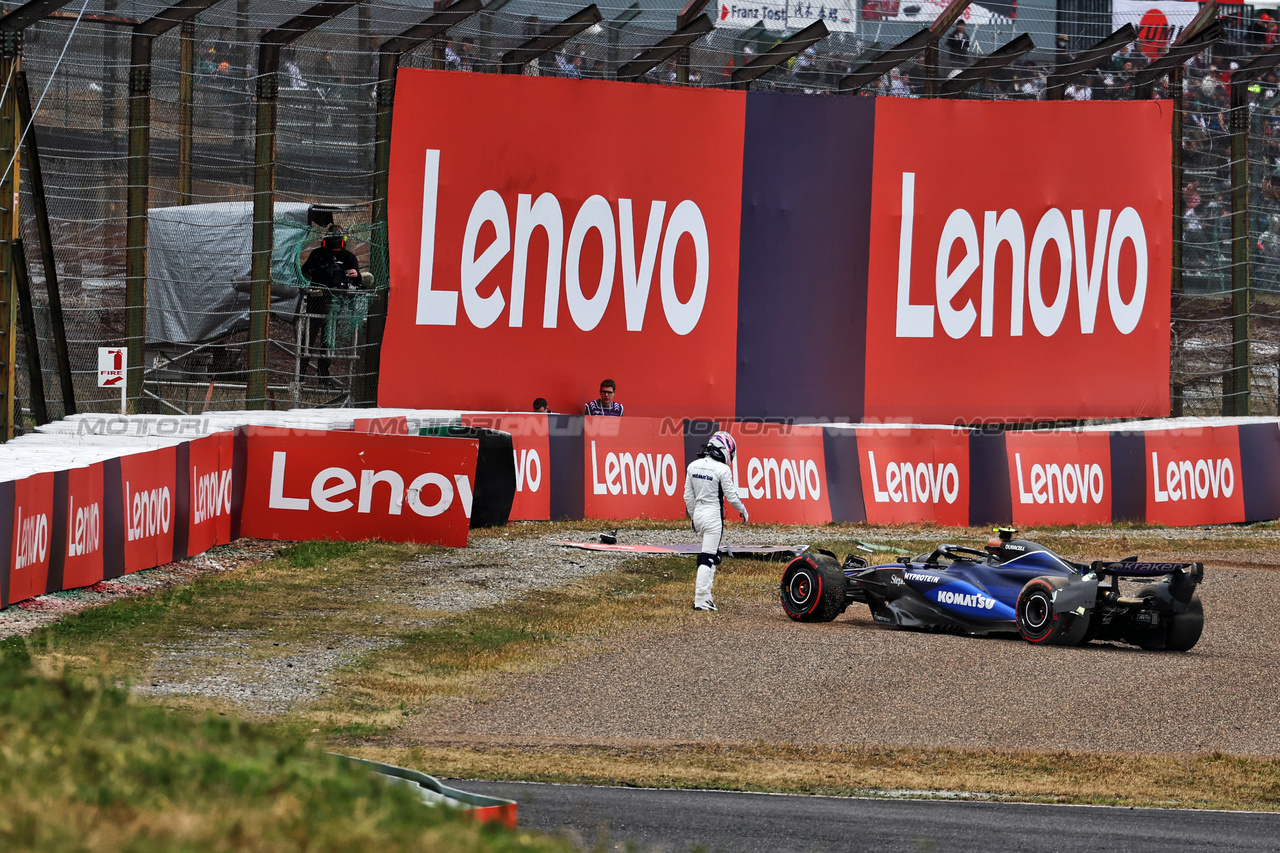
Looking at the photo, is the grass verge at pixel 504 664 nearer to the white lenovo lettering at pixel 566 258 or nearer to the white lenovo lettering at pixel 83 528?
the white lenovo lettering at pixel 83 528

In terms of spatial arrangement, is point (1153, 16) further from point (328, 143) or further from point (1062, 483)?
point (328, 143)

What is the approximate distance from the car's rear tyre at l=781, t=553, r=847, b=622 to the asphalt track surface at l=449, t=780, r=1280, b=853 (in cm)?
Answer: 625

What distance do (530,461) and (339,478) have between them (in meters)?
4.10

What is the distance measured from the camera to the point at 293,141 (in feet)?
72.4

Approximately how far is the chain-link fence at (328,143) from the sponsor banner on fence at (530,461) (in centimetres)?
301

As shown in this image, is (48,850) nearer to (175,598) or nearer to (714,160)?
(175,598)

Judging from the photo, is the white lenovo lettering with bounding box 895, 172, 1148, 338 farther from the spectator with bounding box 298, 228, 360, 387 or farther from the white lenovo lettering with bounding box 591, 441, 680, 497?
the spectator with bounding box 298, 228, 360, 387

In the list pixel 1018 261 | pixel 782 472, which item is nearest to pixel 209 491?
pixel 782 472

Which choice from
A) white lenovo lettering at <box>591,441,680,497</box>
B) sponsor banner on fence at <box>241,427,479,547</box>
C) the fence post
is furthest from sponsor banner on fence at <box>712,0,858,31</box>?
sponsor banner on fence at <box>241,427,479,547</box>

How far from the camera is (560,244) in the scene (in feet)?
77.6

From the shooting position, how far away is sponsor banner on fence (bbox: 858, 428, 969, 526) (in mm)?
22016

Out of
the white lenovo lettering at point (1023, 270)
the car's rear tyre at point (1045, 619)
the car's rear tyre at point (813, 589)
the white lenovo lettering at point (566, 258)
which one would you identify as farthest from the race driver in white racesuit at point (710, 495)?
the white lenovo lettering at point (1023, 270)

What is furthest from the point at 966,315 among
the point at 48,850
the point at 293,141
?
the point at 48,850

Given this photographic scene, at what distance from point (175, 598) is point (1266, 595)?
1054 cm
